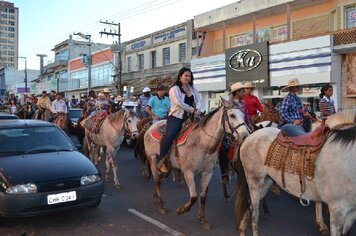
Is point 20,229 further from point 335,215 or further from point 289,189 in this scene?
point 335,215

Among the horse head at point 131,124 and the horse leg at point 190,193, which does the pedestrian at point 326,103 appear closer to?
the horse leg at point 190,193

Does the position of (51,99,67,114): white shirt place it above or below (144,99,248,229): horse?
above

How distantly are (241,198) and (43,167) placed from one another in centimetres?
293

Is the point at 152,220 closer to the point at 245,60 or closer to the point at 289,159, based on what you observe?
the point at 289,159

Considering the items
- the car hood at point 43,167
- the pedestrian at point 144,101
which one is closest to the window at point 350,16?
the pedestrian at point 144,101

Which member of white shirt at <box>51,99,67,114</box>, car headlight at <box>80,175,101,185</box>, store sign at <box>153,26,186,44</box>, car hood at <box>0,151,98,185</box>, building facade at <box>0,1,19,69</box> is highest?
building facade at <box>0,1,19,69</box>

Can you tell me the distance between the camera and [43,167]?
5.77m

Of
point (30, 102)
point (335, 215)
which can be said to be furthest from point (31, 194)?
point (30, 102)

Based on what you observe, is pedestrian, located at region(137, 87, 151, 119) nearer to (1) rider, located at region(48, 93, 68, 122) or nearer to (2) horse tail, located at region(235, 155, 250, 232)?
(1) rider, located at region(48, 93, 68, 122)

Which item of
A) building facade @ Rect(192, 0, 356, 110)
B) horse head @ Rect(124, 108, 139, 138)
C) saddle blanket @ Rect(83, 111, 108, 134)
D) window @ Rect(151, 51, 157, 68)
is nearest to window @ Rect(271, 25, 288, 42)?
building facade @ Rect(192, 0, 356, 110)

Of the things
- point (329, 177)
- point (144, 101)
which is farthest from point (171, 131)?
point (144, 101)

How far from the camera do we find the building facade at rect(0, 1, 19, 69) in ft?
502

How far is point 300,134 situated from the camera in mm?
4602

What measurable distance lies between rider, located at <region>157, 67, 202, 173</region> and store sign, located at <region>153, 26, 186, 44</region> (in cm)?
2205
